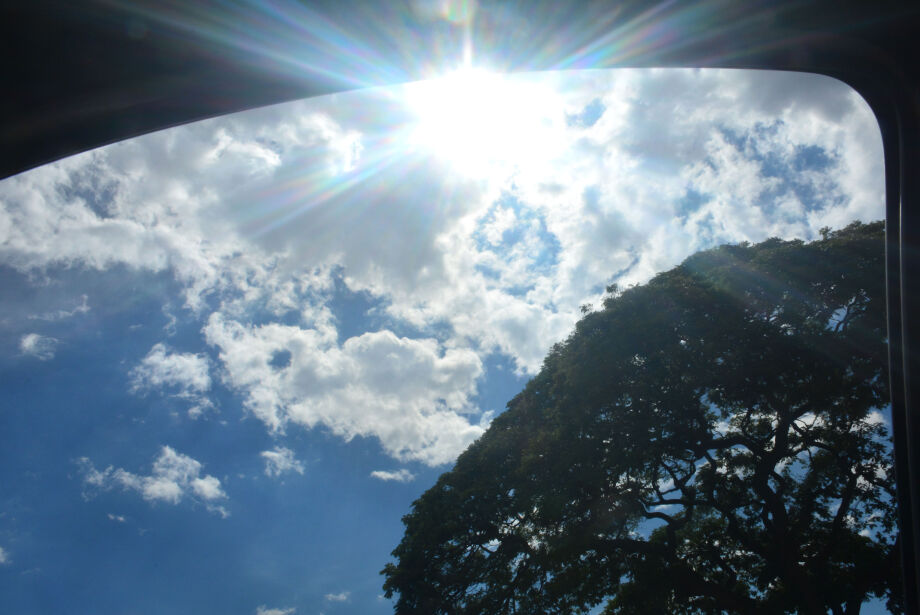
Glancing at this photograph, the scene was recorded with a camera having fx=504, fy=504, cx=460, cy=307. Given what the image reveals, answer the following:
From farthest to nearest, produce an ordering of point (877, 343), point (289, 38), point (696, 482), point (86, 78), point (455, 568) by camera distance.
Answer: point (455, 568), point (696, 482), point (877, 343), point (289, 38), point (86, 78)

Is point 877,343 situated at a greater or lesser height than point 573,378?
lesser

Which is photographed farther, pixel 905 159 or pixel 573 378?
pixel 573 378

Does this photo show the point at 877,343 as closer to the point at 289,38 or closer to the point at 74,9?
the point at 289,38

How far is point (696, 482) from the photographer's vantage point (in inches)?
493

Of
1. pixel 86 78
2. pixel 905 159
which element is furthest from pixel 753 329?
pixel 86 78

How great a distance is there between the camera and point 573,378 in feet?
42.0

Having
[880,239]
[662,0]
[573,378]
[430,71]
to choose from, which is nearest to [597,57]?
[662,0]

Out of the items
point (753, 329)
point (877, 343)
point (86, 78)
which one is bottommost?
point (86, 78)

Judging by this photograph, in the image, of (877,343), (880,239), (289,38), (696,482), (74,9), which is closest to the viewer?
(74,9)

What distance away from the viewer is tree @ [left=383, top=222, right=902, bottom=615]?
10898 mm

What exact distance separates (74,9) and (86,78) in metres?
0.33

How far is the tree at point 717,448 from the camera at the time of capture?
10.9 metres

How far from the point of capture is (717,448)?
1234 centimetres

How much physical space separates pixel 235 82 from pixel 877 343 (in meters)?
12.7
